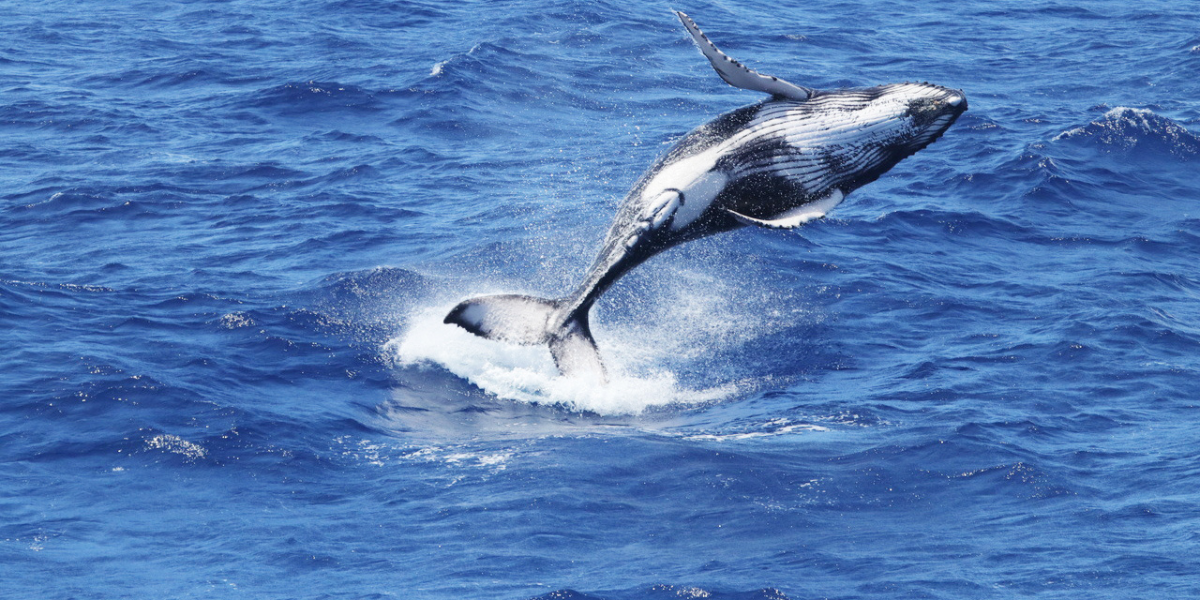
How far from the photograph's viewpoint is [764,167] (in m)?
21.1

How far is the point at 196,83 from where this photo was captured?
40938mm

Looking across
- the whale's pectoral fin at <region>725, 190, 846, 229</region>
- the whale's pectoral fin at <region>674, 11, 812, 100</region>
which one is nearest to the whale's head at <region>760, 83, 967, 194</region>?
the whale's pectoral fin at <region>725, 190, 846, 229</region>

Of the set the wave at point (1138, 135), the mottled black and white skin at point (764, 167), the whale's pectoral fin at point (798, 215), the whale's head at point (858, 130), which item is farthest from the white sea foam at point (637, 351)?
the wave at point (1138, 135)

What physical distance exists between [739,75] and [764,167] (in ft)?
5.59

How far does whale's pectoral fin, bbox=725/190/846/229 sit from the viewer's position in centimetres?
1995

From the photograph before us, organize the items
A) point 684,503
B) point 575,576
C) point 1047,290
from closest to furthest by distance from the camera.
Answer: point 575,576 → point 684,503 → point 1047,290

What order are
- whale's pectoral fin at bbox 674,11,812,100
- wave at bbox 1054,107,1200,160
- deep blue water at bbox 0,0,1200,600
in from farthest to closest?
wave at bbox 1054,107,1200,160, whale's pectoral fin at bbox 674,11,812,100, deep blue water at bbox 0,0,1200,600

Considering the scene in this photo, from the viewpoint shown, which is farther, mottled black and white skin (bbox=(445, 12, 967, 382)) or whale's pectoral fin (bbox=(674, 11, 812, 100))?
mottled black and white skin (bbox=(445, 12, 967, 382))

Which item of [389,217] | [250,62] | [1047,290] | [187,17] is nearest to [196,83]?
[250,62]

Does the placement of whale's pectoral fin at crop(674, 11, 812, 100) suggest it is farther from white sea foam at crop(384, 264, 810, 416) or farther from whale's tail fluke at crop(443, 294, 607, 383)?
white sea foam at crop(384, 264, 810, 416)

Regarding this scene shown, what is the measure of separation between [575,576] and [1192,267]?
17105 millimetres

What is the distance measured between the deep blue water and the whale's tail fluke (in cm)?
147

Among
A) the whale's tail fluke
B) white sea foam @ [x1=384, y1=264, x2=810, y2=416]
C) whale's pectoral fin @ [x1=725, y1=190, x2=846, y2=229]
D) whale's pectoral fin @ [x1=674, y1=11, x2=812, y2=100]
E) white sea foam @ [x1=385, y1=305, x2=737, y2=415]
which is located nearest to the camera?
whale's pectoral fin @ [x1=674, y1=11, x2=812, y2=100]

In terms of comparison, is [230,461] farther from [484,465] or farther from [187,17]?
[187,17]
